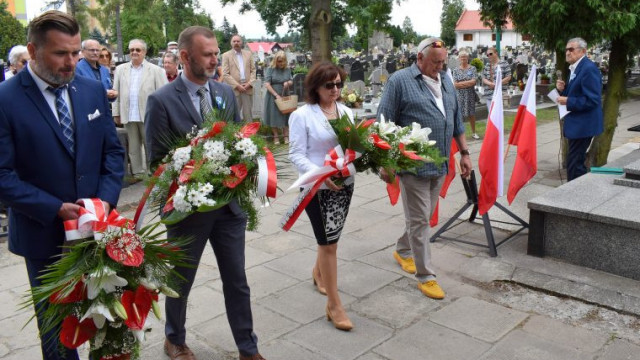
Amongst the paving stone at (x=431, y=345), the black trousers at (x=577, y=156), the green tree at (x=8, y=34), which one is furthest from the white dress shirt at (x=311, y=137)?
the green tree at (x=8, y=34)

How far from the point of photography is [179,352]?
143 inches

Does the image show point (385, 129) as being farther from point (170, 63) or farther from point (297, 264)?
point (170, 63)

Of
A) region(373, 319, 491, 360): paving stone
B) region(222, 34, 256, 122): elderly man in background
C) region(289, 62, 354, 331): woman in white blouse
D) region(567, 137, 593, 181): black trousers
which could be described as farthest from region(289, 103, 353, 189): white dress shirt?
region(222, 34, 256, 122): elderly man in background

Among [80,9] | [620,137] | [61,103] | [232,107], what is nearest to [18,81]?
[61,103]

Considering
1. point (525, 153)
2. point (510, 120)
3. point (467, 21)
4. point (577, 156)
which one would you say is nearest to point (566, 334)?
point (525, 153)

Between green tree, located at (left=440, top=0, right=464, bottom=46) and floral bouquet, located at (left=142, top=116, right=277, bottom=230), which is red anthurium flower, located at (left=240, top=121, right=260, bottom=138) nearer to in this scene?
floral bouquet, located at (left=142, top=116, right=277, bottom=230)

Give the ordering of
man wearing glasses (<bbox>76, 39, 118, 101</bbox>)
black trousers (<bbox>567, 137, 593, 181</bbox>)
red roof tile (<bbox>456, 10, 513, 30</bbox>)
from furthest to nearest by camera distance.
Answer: red roof tile (<bbox>456, 10, 513, 30</bbox>)
man wearing glasses (<bbox>76, 39, 118, 101</bbox>)
black trousers (<bbox>567, 137, 593, 181</bbox>)

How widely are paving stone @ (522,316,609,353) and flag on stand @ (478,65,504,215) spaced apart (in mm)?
1625

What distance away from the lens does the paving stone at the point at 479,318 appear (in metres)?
4.02

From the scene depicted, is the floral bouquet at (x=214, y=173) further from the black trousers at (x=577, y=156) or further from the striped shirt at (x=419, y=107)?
the black trousers at (x=577, y=156)

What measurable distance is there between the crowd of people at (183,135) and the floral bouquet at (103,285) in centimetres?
21

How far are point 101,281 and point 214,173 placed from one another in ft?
2.41

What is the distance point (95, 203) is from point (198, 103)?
2.76 ft

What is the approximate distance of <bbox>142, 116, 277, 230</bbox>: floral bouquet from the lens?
2.85m
